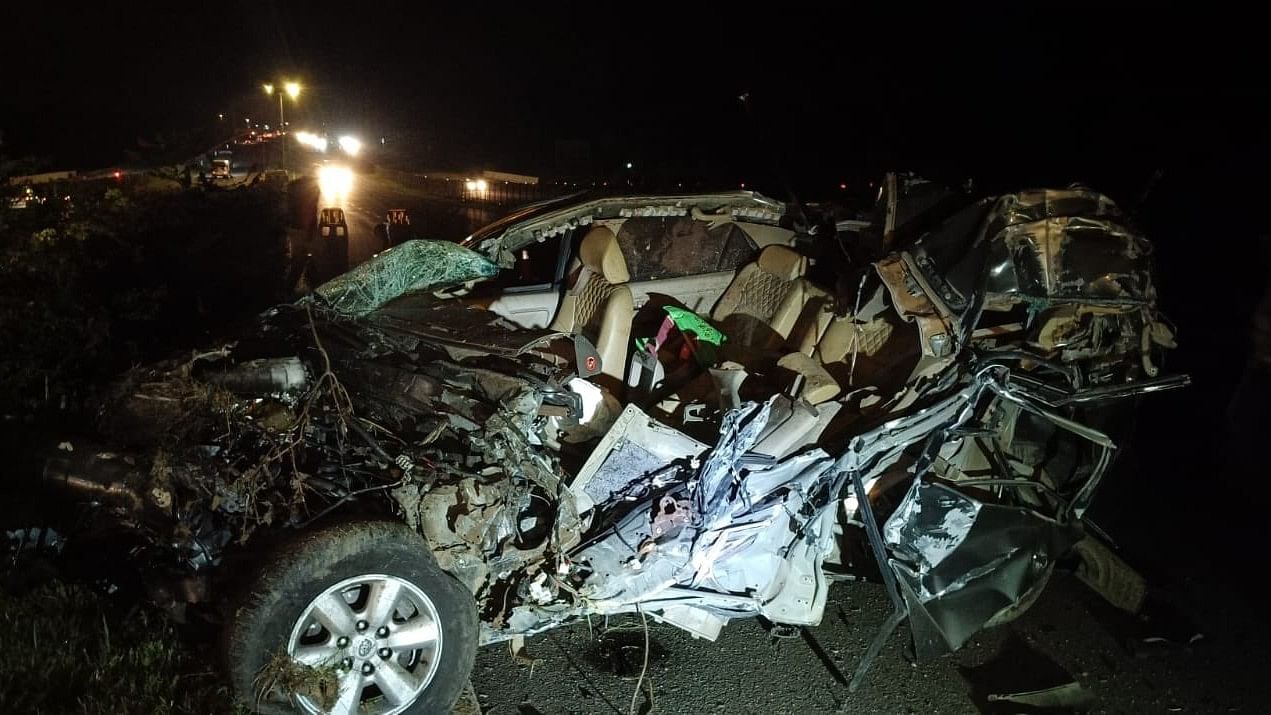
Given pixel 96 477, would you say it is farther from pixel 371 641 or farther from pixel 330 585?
pixel 371 641

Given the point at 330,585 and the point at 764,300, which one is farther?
the point at 764,300

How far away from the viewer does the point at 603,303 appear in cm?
435

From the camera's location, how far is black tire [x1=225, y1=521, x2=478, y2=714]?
8.55 feet

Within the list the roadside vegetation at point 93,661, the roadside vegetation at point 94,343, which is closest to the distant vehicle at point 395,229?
the roadside vegetation at point 94,343

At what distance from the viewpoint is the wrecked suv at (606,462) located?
287 centimetres

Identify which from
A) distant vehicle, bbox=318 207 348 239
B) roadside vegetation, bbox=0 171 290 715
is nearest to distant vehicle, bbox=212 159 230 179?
distant vehicle, bbox=318 207 348 239

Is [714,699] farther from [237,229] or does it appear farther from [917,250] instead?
[237,229]

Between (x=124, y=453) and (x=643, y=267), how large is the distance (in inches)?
118

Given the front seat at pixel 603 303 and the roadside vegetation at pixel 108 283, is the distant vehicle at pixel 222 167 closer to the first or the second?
the roadside vegetation at pixel 108 283

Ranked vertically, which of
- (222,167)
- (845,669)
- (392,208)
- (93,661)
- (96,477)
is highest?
(222,167)

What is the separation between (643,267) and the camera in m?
4.84

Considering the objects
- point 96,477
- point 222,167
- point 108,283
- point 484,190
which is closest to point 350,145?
point 484,190

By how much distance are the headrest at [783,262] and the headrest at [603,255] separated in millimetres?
951

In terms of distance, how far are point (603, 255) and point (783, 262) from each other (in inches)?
47.9
